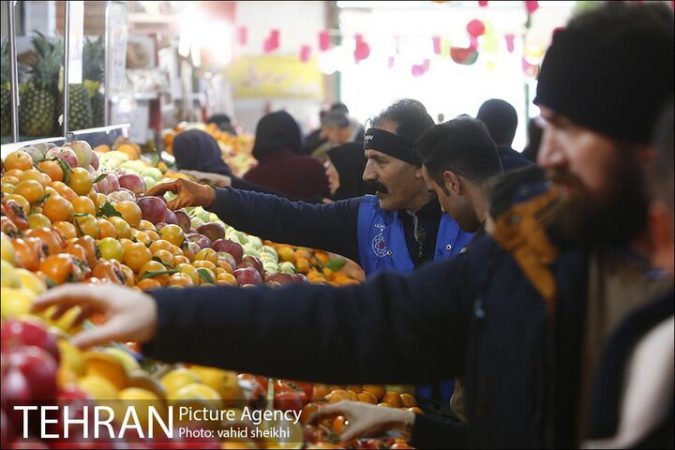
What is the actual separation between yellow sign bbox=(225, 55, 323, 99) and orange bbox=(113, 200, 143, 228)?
15283 mm

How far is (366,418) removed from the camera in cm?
235

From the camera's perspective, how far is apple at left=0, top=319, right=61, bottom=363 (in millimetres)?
1786

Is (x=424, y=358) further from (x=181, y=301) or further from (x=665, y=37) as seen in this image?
(x=665, y=37)

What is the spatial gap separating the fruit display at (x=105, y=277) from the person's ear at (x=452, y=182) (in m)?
0.79

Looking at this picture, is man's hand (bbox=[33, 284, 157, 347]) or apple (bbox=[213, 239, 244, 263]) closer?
man's hand (bbox=[33, 284, 157, 347])

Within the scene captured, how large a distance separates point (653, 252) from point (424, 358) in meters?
0.49

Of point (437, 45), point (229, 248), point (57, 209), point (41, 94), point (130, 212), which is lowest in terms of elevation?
point (229, 248)

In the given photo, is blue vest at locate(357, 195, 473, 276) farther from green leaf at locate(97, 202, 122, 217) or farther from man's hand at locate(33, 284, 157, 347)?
man's hand at locate(33, 284, 157, 347)

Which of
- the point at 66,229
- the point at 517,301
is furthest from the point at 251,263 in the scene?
the point at 517,301

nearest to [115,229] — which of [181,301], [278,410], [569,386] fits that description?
[278,410]

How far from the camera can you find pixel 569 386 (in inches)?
69.9

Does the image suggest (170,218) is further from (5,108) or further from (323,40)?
(323,40)

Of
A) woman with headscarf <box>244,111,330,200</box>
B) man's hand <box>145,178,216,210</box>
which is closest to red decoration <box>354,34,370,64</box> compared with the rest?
woman with headscarf <box>244,111,330,200</box>

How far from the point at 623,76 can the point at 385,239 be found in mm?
2531
